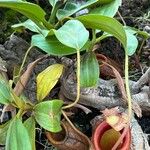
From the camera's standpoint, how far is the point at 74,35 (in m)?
0.92

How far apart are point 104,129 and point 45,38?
296 millimetres

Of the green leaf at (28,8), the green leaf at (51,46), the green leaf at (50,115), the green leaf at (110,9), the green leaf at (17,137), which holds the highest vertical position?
the green leaf at (28,8)

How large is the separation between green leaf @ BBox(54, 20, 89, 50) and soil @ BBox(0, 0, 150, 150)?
0.24 m

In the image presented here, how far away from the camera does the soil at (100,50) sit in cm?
119

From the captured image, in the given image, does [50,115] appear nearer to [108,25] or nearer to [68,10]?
[108,25]

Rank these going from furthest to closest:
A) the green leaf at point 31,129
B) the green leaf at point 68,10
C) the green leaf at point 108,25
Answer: the green leaf at point 68,10
the green leaf at point 31,129
the green leaf at point 108,25

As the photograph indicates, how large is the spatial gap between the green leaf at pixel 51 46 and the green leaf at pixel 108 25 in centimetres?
10

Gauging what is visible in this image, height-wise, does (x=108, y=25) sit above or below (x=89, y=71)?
above

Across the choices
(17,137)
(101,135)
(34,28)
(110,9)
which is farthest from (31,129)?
(110,9)

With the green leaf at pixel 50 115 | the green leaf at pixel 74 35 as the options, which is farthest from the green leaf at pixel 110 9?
the green leaf at pixel 50 115

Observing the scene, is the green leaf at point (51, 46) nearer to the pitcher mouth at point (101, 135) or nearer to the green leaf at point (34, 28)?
the green leaf at point (34, 28)

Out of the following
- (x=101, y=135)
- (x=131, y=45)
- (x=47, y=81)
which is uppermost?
(x=131, y=45)

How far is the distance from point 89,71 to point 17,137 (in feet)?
0.87

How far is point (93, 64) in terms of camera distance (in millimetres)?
1037
